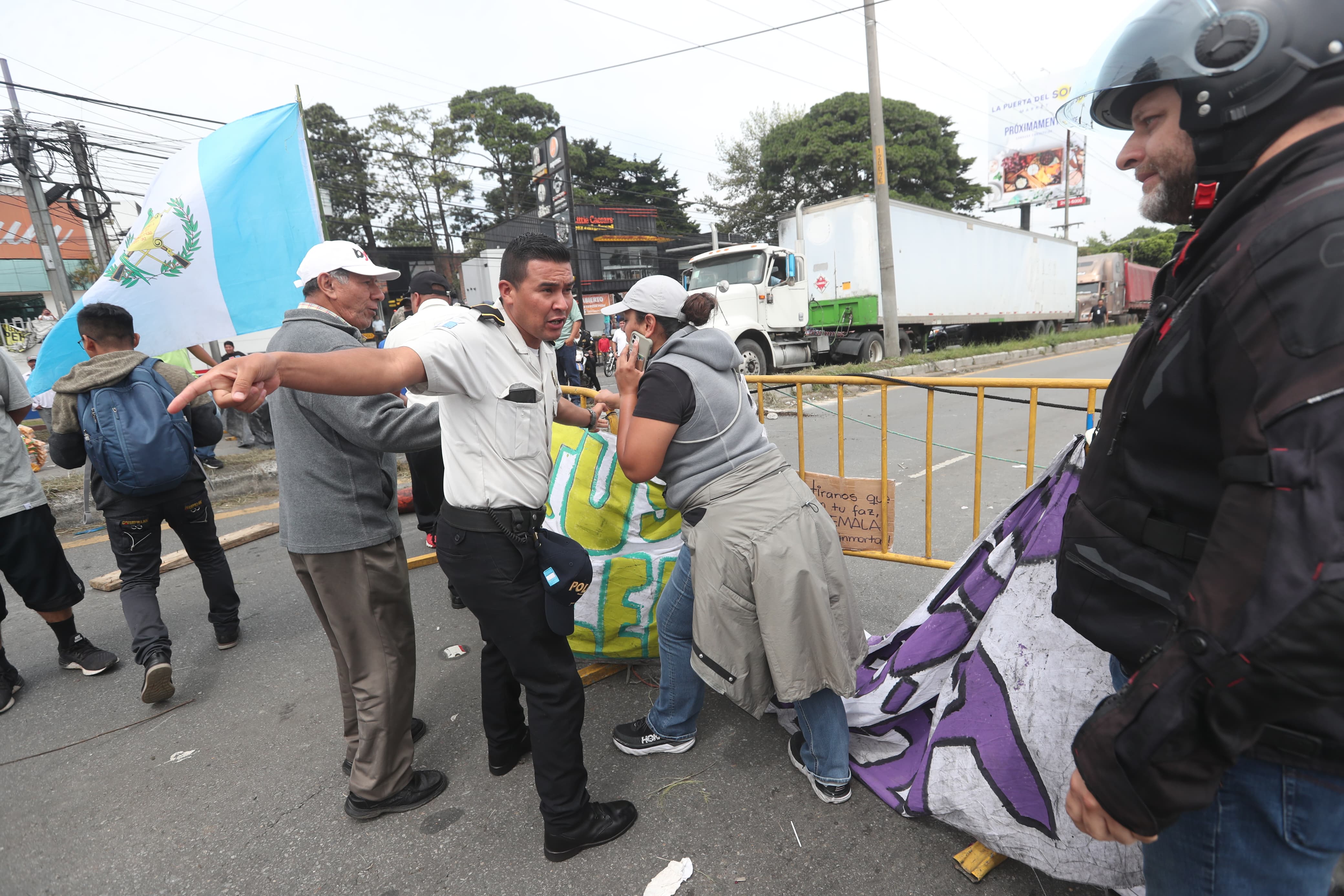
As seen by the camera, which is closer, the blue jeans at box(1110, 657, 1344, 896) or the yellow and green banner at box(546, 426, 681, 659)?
the blue jeans at box(1110, 657, 1344, 896)

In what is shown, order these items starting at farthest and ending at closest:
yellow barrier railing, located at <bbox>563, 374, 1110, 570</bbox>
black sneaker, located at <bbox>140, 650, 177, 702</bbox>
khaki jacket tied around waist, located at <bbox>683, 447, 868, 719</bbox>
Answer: black sneaker, located at <bbox>140, 650, 177, 702</bbox> < yellow barrier railing, located at <bbox>563, 374, 1110, 570</bbox> < khaki jacket tied around waist, located at <bbox>683, 447, 868, 719</bbox>

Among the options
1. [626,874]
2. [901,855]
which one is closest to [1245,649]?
[901,855]

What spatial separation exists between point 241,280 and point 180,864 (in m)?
2.62

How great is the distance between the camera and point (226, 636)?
353 centimetres

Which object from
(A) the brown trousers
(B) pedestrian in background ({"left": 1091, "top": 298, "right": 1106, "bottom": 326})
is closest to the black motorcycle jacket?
(A) the brown trousers

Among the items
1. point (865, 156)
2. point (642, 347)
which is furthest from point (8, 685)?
point (865, 156)

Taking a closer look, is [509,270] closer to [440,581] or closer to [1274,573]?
[1274,573]

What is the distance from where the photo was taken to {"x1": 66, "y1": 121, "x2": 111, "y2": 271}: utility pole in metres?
12.0

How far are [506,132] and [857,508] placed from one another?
145 feet

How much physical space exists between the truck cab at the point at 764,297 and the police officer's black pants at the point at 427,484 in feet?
27.2

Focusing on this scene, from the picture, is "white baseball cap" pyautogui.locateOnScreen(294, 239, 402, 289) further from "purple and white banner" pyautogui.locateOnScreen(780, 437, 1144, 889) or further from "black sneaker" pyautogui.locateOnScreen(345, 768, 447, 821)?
"purple and white banner" pyautogui.locateOnScreen(780, 437, 1144, 889)

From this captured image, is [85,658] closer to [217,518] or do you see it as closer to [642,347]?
[217,518]

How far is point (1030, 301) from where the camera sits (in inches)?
830

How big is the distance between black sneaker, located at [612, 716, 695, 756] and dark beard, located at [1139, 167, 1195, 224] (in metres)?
2.18
